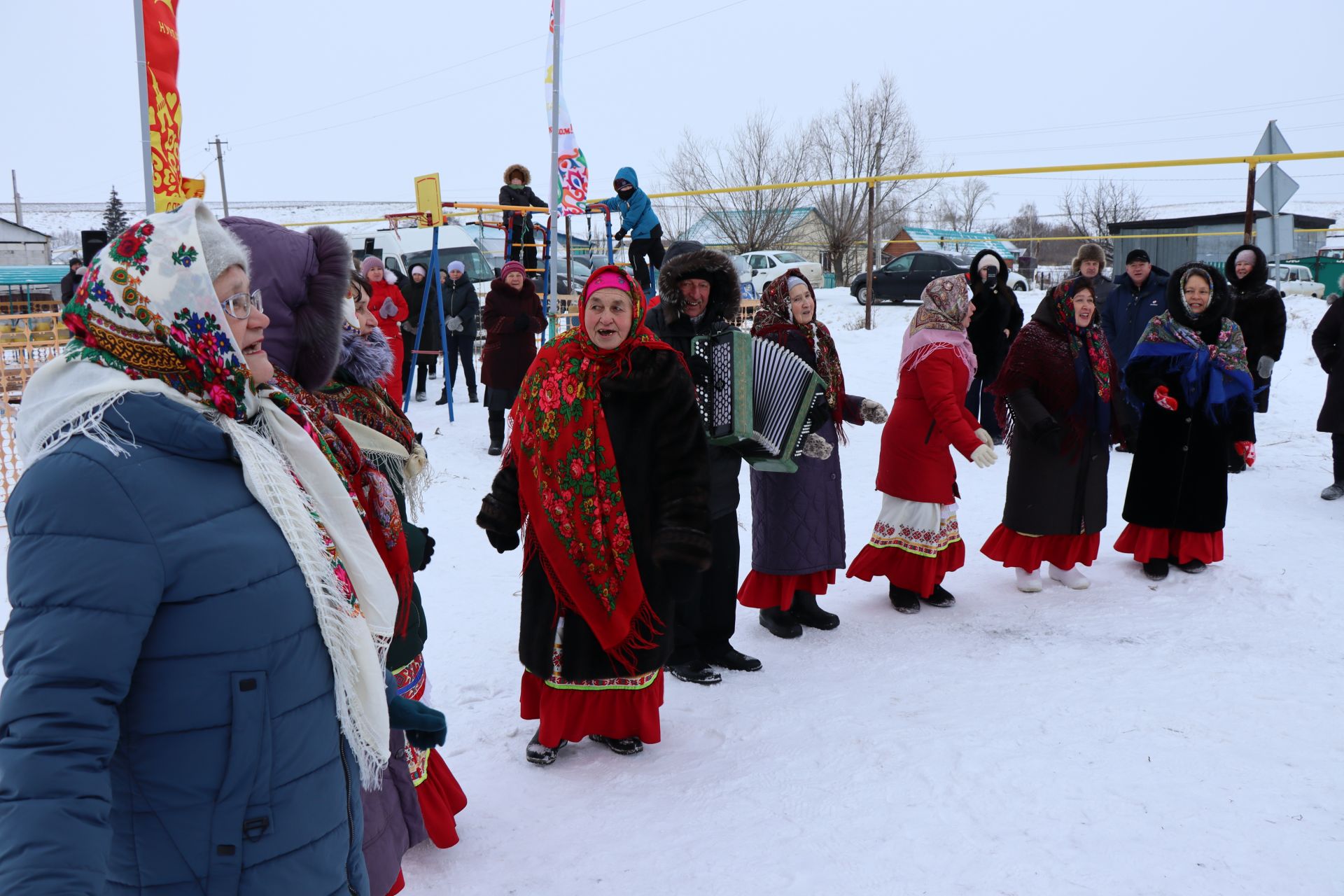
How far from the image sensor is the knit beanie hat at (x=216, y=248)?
4.87 ft

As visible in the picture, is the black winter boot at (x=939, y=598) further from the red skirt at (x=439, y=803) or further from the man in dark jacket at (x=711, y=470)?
the red skirt at (x=439, y=803)

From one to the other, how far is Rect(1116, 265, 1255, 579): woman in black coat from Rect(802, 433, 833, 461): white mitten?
251cm

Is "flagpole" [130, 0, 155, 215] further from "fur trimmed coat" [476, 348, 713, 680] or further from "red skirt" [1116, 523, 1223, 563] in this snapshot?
"red skirt" [1116, 523, 1223, 563]

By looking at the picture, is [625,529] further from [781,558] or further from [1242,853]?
[1242,853]

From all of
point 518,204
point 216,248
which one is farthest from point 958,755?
point 518,204

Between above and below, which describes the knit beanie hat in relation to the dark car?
below

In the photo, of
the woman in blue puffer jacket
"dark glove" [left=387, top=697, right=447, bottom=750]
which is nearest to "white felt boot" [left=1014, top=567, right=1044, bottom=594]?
"dark glove" [left=387, top=697, right=447, bottom=750]

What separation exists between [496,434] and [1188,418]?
5.97 meters

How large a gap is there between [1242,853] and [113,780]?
2.99 meters

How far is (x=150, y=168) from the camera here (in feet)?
16.2

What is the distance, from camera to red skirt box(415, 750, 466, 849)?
2.76m

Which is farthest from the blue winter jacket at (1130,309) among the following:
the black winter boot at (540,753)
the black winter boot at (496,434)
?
the black winter boot at (540,753)

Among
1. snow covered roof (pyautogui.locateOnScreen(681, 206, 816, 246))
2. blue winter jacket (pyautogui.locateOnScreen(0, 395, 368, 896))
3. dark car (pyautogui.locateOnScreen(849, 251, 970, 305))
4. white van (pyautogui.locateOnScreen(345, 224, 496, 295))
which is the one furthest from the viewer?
snow covered roof (pyautogui.locateOnScreen(681, 206, 816, 246))

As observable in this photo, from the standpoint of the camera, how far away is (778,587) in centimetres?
473
